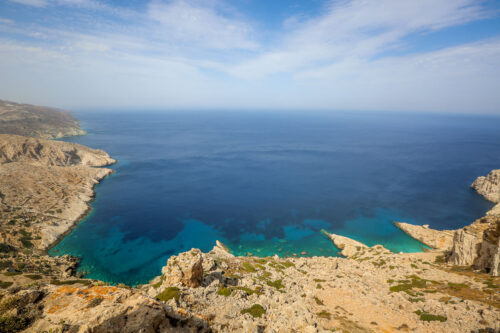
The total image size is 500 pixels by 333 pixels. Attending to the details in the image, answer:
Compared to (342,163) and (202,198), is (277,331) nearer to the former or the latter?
(202,198)

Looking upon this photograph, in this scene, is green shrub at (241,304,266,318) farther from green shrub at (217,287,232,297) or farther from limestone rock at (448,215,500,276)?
limestone rock at (448,215,500,276)

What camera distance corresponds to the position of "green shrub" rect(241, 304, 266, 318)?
21581 millimetres

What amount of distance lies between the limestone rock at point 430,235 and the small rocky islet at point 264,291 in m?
0.43

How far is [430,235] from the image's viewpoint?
63.3m

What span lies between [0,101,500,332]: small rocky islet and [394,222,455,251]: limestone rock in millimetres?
427

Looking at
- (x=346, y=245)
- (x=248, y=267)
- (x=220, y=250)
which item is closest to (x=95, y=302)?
(x=248, y=267)

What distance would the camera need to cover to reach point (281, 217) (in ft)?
254

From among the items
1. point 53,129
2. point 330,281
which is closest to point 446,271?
point 330,281

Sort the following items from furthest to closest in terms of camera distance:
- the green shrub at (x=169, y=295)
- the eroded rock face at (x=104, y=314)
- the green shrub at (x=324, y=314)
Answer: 1. the green shrub at (x=324, y=314)
2. the green shrub at (x=169, y=295)
3. the eroded rock face at (x=104, y=314)

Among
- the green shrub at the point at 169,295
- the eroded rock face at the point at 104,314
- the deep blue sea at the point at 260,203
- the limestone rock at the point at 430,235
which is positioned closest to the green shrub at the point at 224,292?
the green shrub at the point at 169,295

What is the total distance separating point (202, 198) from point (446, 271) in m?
77.4

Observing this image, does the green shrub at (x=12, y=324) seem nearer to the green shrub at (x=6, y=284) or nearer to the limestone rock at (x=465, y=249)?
the green shrub at (x=6, y=284)

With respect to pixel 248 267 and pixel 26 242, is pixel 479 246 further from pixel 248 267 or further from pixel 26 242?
pixel 26 242

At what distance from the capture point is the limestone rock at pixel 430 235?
5850 cm
